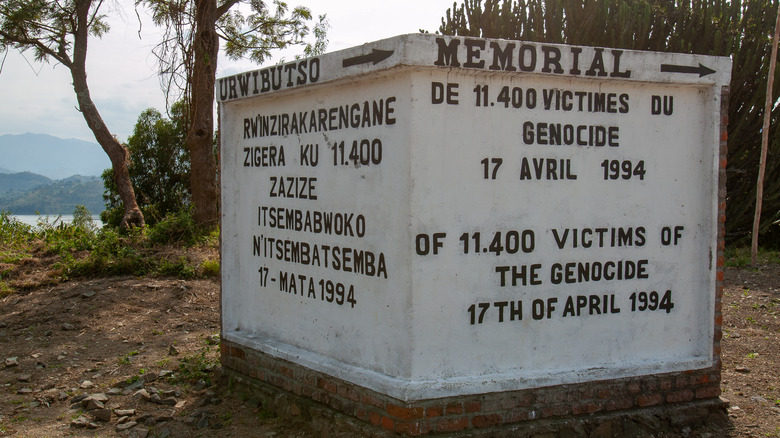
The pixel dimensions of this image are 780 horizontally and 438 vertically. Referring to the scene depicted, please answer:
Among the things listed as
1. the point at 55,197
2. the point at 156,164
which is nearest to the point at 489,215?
the point at 156,164

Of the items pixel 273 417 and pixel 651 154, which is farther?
pixel 273 417

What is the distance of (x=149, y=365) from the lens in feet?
21.2

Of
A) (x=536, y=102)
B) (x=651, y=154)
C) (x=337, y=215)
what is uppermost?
(x=536, y=102)

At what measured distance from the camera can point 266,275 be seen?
17.8 ft

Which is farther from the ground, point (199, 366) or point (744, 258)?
point (744, 258)

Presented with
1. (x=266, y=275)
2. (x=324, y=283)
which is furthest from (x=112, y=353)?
(x=324, y=283)

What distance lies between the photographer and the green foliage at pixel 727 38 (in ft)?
45.4

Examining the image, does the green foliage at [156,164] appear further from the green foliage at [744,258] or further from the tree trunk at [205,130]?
the green foliage at [744,258]

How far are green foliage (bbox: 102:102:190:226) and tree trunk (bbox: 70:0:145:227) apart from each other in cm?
396

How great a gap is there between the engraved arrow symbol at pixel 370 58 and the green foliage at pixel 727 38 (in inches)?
423

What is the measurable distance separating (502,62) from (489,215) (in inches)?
35.0

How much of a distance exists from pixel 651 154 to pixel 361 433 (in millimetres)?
2538

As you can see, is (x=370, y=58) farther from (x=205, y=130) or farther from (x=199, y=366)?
(x=205, y=130)

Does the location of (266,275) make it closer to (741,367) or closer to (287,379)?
(287,379)
